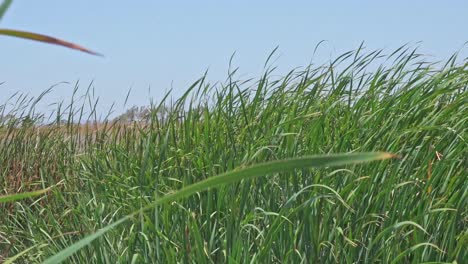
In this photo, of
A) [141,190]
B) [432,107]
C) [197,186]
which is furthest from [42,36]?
[432,107]

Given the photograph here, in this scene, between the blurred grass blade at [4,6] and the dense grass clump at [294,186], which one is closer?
the blurred grass blade at [4,6]

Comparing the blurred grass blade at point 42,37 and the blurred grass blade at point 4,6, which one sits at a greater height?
the blurred grass blade at point 4,6

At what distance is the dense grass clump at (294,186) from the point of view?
249cm

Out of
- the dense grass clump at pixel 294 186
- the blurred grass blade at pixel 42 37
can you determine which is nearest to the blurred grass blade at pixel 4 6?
the blurred grass blade at pixel 42 37

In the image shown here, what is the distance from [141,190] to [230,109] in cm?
83

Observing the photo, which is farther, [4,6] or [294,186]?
[294,186]

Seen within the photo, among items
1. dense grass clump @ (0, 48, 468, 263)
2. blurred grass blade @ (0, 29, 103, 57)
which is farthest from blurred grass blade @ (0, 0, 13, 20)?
dense grass clump @ (0, 48, 468, 263)

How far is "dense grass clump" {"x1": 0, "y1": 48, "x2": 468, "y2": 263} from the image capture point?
249 cm

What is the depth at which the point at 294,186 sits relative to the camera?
2.66 metres

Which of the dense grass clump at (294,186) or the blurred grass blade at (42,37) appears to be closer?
the blurred grass blade at (42,37)

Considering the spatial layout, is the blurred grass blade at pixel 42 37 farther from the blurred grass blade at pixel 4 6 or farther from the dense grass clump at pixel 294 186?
the dense grass clump at pixel 294 186

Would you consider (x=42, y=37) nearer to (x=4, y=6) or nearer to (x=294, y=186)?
(x=4, y=6)

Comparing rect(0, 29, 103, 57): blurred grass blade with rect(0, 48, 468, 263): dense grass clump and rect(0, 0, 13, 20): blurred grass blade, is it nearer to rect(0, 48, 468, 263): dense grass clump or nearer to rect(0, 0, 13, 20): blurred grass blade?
rect(0, 0, 13, 20): blurred grass blade

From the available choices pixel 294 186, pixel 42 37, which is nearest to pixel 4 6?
pixel 42 37
